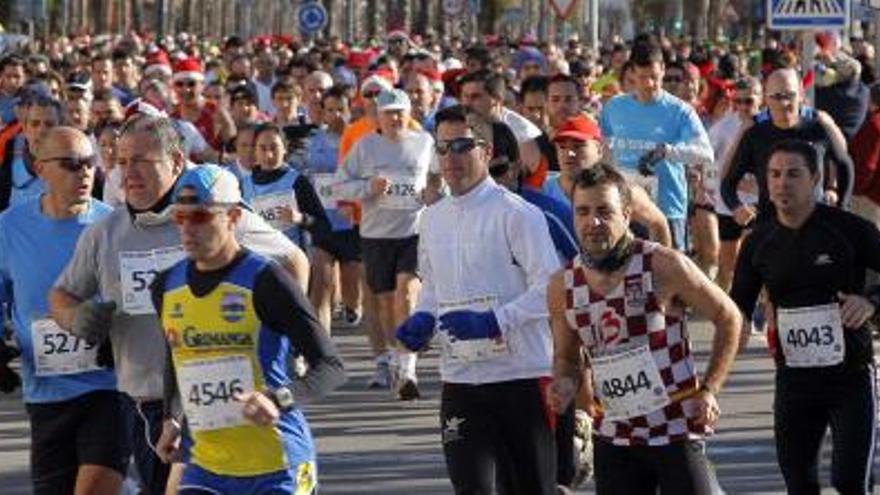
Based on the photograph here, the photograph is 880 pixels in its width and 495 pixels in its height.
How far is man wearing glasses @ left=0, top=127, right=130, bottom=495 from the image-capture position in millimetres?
10000

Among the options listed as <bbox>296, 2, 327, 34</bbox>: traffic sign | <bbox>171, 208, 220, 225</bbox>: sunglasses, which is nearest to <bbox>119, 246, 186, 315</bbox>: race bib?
<bbox>171, 208, 220, 225</bbox>: sunglasses

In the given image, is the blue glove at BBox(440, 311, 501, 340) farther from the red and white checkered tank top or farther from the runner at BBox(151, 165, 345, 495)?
the runner at BBox(151, 165, 345, 495)

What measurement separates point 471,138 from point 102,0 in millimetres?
64323

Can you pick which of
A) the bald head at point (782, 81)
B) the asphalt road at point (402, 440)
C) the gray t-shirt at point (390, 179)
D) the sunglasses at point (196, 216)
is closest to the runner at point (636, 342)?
the sunglasses at point (196, 216)

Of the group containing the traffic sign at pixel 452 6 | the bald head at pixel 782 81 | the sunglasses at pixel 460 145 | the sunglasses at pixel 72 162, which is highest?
the traffic sign at pixel 452 6

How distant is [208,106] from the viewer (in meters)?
21.9

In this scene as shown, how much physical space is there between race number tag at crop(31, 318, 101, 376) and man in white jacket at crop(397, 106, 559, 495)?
1155mm

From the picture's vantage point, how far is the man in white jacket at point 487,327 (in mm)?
10008

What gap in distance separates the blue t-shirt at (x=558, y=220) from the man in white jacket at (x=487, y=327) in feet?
0.88

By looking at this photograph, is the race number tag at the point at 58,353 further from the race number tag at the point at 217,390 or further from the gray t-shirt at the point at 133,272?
the race number tag at the point at 217,390

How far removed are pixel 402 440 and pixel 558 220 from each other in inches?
158

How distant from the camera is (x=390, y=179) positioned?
16891 millimetres

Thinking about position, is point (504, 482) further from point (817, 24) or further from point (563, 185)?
point (817, 24)

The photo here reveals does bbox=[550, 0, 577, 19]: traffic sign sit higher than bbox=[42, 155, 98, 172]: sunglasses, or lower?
higher
